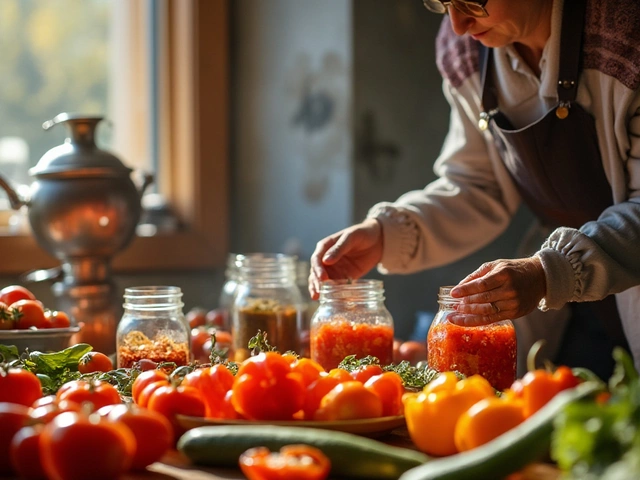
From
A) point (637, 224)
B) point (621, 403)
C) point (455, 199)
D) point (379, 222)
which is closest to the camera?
point (621, 403)

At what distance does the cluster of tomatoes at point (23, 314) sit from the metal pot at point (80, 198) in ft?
1.02

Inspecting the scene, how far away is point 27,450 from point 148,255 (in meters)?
2.25

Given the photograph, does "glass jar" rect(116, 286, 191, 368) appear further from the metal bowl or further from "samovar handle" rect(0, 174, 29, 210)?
"samovar handle" rect(0, 174, 29, 210)

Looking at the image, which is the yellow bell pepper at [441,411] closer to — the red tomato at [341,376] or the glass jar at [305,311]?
the red tomato at [341,376]

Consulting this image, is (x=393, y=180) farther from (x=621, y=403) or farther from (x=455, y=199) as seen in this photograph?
(x=621, y=403)

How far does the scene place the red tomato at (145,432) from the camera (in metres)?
0.97

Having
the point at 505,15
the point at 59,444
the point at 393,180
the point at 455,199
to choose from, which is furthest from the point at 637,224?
the point at 393,180

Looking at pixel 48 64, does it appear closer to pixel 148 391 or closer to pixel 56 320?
pixel 56 320

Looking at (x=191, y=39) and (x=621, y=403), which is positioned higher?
(x=191, y=39)

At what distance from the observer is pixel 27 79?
318 centimetres

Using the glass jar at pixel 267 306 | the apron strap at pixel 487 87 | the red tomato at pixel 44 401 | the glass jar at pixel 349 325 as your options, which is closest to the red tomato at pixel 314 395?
the red tomato at pixel 44 401

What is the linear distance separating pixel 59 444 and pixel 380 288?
33.2 inches

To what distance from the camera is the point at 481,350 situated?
140cm

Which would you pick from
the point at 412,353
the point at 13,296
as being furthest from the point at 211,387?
the point at 412,353
